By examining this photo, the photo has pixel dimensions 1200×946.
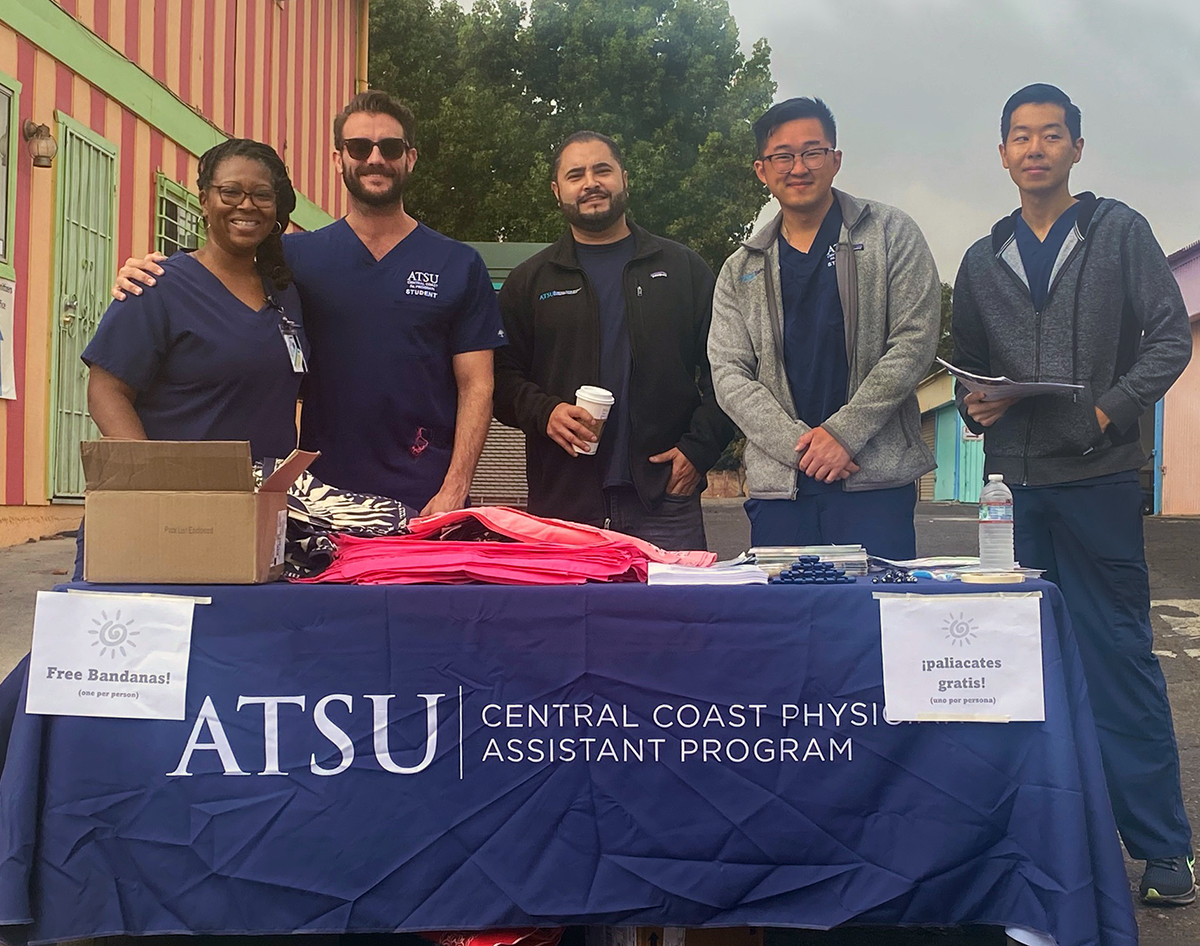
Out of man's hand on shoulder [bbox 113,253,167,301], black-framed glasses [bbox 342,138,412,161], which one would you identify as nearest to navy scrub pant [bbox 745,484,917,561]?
black-framed glasses [bbox 342,138,412,161]

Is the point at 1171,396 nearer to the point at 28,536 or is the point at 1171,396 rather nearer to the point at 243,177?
the point at 28,536

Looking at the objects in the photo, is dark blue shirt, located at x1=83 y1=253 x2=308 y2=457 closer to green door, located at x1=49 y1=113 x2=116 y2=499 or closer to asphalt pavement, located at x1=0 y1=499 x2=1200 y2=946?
asphalt pavement, located at x1=0 y1=499 x2=1200 y2=946

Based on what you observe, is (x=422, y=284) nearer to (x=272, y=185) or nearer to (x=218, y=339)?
(x=272, y=185)

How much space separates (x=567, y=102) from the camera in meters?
28.3

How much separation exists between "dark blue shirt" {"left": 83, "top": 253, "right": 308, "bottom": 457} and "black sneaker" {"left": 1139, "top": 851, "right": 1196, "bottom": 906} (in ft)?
8.52

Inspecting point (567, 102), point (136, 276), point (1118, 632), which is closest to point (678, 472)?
point (1118, 632)

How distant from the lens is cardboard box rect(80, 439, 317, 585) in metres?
2.49

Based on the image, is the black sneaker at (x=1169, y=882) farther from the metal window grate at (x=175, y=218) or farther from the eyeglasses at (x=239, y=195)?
the metal window grate at (x=175, y=218)

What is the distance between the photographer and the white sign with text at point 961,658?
2.49 metres

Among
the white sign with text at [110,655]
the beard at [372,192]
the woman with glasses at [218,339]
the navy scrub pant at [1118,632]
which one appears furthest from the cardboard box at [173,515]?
the navy scrub pant at [1118,632]

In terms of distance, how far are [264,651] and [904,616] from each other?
1319 mm

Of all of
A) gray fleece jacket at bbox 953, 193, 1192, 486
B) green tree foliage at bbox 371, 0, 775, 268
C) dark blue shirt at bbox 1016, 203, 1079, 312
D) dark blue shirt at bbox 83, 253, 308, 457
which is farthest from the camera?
green tree foliage at bbox 371, 0, 775, 268

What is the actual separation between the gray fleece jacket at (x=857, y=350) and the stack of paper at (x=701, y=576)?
0.89m

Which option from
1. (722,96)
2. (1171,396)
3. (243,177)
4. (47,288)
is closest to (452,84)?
(722,96)
